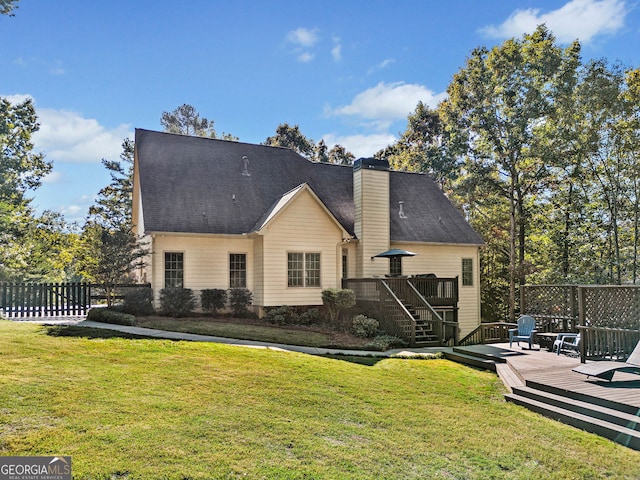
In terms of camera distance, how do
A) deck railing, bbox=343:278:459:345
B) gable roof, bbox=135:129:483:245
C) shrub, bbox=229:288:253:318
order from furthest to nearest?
1. gable roof, bbox=135:129:483:245
2. shrub, bbox=229:288:253:318
3. deck railing, bbox=343:278:459:345

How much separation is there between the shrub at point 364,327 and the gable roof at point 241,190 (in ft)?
17.6

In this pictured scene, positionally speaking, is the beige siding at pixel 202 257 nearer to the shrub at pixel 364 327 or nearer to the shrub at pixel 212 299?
the shrub at pixel 212 299

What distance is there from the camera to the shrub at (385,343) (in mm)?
13312

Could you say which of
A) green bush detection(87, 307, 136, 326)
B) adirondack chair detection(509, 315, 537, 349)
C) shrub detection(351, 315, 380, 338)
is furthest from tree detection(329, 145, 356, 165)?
adirondack chair detection(509, 315, 537, 349)

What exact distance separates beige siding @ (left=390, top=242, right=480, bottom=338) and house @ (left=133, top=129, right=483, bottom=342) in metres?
0.05

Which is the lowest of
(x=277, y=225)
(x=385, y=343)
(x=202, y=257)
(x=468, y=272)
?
(x=385, y=343)

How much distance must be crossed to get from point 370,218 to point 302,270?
12.4 feet

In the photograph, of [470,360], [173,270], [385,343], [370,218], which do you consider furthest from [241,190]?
[470,360]

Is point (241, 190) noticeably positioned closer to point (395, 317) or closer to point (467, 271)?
point (395, 317)

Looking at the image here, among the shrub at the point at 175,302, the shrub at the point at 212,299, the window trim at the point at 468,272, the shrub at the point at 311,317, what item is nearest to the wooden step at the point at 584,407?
the shrub at the point at 311,317

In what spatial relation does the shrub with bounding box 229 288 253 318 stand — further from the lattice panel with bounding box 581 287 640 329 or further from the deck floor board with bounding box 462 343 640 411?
the lattice panel with bounding box 581 287 640 329

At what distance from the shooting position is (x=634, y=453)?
5.79m

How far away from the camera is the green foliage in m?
16.6

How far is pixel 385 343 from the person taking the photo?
1364 centimetres
